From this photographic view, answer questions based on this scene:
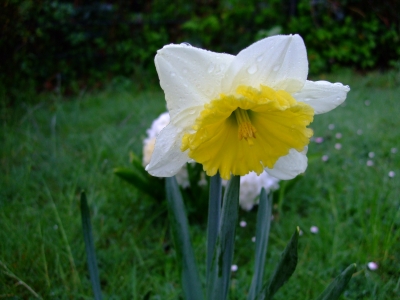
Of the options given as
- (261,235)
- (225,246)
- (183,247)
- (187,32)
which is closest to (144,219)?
(183,247)

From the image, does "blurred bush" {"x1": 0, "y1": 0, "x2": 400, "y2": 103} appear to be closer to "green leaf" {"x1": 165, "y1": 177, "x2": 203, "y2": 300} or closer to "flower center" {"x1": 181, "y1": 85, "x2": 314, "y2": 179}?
"green leaf" {"x1": 165, "y1": 177, "x2": 203, "y2": 300}

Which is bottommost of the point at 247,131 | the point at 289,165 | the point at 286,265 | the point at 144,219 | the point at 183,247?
the point at 144,219

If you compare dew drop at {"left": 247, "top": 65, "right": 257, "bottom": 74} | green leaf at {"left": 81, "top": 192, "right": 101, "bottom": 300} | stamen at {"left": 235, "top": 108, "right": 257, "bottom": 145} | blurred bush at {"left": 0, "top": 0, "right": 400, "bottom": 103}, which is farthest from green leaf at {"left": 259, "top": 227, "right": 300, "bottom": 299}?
blurred bush at {"left": 0, "top": 0, "right": 400, "bottom": 103}

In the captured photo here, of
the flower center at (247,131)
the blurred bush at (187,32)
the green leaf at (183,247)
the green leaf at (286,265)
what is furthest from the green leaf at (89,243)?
the blurred bush at (187,32)

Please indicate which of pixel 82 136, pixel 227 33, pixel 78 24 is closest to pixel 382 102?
Answer: pixel 227 33

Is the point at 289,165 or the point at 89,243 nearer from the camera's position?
the point at 289,165

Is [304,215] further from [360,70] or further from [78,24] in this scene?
[360,70]

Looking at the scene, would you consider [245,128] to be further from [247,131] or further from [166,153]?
[166,153]
